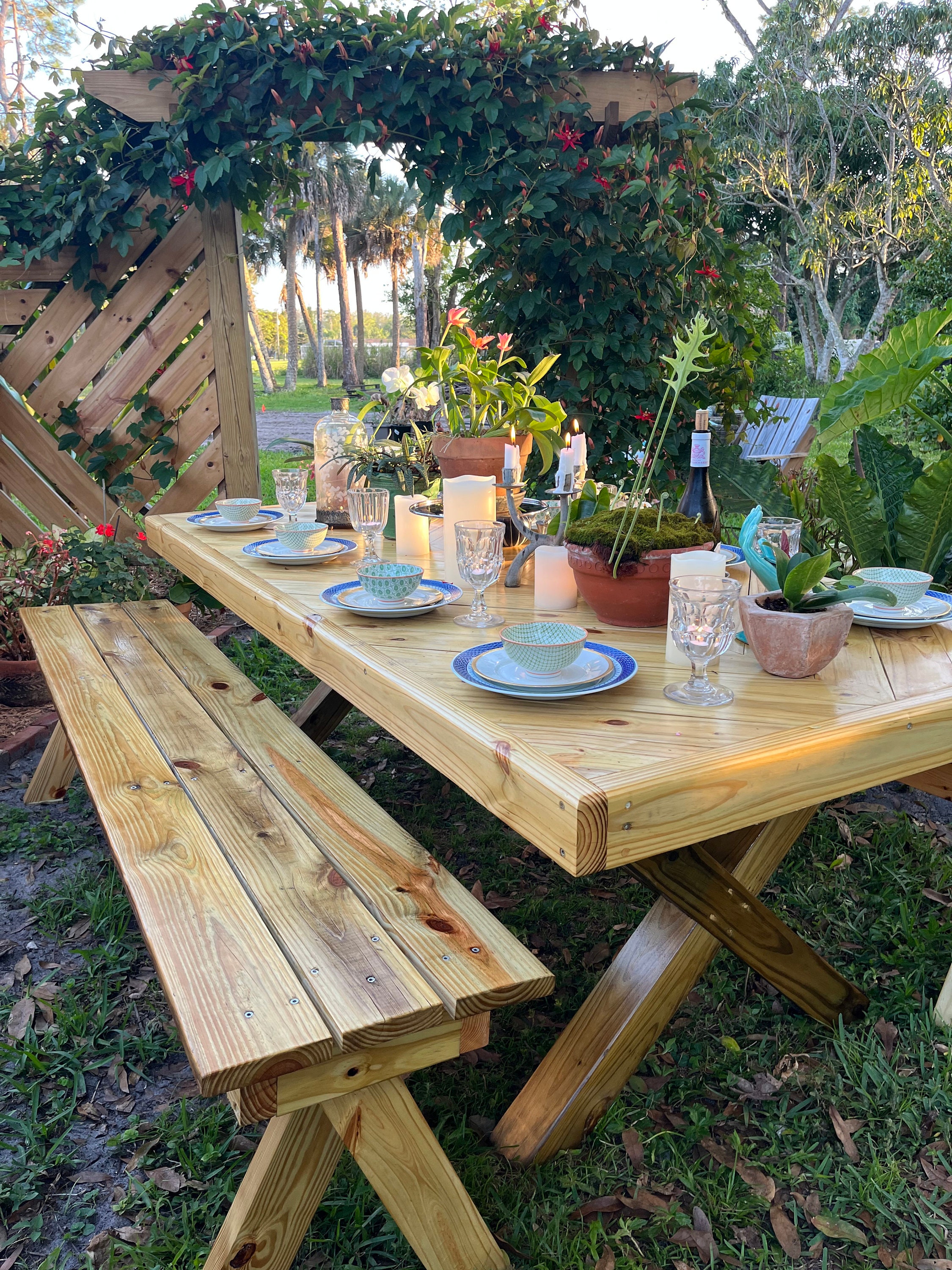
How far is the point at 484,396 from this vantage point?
213 centimetres

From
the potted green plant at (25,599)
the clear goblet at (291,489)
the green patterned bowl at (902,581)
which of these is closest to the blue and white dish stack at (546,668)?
the green patterned bowl at (902,581)

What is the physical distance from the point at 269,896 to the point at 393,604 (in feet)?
2.04

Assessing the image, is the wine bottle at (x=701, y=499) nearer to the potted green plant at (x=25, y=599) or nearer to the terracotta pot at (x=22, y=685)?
the potted green plant at (x=25, y=599)

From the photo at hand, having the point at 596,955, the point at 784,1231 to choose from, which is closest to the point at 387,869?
the point at 784,1231

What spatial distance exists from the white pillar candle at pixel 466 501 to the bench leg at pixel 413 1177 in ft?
3.39

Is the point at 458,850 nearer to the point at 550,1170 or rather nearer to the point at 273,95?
the point at 550,1170

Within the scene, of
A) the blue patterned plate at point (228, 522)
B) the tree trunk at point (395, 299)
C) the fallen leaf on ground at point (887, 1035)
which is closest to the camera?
the fallen leaf on ground at point (887, 1035)

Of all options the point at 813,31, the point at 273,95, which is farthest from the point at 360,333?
the point at 273,95

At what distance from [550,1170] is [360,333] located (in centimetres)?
3620

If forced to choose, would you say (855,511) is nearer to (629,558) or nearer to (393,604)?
(629,558)

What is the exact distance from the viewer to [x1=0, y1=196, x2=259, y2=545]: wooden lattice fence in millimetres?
4047

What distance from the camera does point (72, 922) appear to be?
231 cm

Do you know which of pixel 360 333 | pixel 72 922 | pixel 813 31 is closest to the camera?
pixel 72 922

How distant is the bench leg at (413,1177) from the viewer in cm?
114
